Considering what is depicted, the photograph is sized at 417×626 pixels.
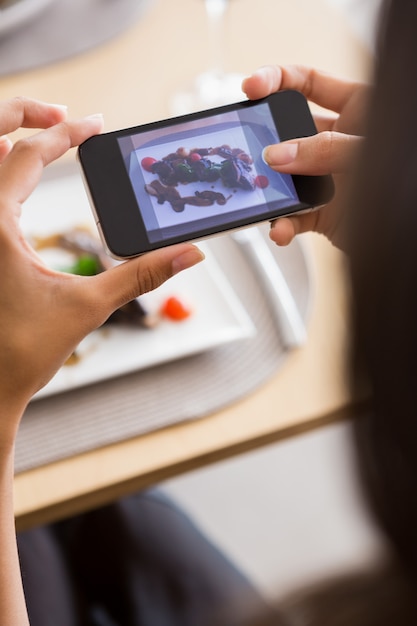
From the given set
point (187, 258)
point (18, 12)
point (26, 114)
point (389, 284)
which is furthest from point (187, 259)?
point (18, 12)

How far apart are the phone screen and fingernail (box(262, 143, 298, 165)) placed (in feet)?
0.04

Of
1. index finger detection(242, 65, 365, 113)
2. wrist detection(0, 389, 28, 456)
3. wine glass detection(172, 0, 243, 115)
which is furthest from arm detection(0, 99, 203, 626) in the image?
wine glass detection(172, 0, 243, 115)

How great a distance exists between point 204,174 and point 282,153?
71mm

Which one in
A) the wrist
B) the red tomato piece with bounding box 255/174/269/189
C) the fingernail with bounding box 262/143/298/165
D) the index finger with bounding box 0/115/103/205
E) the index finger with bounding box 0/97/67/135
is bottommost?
the wrist

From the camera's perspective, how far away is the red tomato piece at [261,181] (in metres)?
0.69

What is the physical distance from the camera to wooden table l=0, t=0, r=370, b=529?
0.74 meters

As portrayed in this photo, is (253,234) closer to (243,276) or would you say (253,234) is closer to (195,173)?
(243,276)

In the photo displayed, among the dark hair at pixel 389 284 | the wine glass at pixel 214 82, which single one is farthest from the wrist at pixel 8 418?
the wine glass at pixel 214 82

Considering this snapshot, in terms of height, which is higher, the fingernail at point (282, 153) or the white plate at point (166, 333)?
the fingernail at point (282, 153)

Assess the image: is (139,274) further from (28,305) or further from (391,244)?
(391,244)

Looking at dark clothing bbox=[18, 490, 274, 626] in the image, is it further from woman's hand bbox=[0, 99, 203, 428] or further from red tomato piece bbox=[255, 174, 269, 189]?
red tomato piece bbox=[255, 174, 269, 189]

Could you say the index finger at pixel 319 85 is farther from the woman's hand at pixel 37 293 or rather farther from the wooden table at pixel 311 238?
the woman's hand at pixel 37 293

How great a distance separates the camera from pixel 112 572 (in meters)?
0.83

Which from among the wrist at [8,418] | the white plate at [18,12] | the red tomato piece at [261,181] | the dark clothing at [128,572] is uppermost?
the white plate at [18,12]
